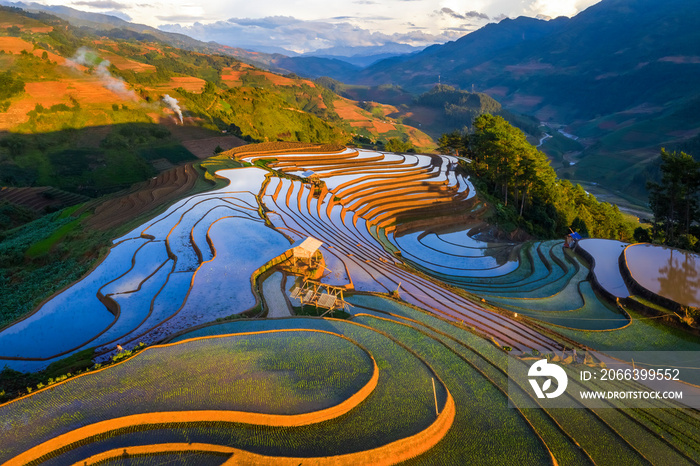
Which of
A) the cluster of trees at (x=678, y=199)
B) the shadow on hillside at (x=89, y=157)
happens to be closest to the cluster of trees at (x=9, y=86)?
the shadow on hillside at (x=89, y=157)

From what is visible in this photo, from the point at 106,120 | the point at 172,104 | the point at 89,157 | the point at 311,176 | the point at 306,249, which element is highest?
the point at 172,104

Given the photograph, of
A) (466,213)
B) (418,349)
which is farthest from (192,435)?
(466,213)

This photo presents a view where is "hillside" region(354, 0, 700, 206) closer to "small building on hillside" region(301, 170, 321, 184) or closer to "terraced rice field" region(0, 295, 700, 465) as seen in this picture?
"small building on hillside" region(301, 170, 321, 184)

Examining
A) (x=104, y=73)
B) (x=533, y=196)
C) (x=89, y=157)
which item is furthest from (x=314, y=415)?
(x=104, y=73)

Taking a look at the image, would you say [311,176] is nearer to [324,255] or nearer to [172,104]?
[324,255]

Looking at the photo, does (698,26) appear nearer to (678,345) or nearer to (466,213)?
(466,213)

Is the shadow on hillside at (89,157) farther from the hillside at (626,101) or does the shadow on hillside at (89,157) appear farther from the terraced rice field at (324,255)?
the hillside at (626,101)
